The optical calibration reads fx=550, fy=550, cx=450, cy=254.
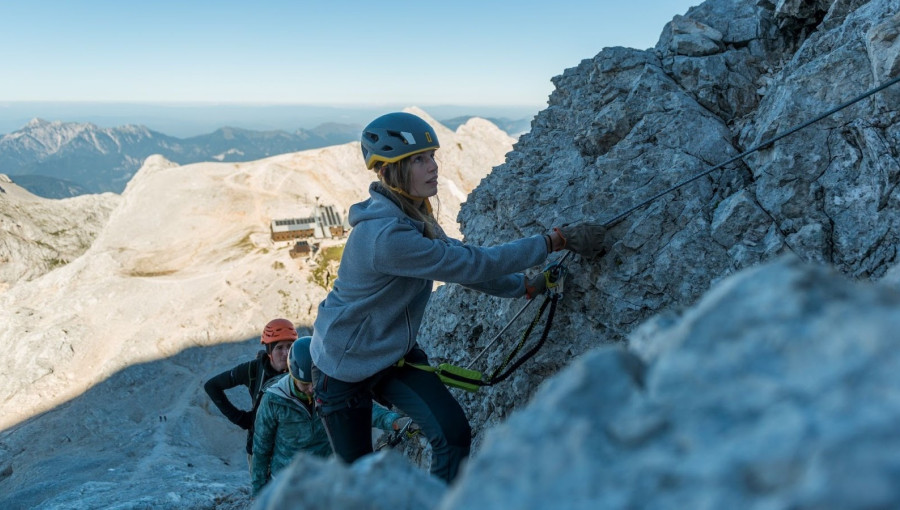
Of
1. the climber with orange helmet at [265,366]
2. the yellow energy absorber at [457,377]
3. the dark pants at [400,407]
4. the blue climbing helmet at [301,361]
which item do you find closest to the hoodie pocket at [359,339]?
the dark pants at [400,407]

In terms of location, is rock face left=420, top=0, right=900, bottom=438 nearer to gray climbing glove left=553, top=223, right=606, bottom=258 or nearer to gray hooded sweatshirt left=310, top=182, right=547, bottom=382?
gray climbing glove left=553, top=223, right=606, bottom=258

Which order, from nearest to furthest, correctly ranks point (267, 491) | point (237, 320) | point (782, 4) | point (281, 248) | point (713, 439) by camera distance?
point (713, 439), point (267, 491), point (782, 4), point (237, 320), point (281, 248)

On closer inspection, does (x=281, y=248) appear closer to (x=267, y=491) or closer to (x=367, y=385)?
(x=367, y=385)

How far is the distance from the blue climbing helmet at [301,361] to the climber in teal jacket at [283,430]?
42 cm

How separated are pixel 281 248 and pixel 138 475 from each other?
3303 cm

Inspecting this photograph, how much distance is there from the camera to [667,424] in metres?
1.86

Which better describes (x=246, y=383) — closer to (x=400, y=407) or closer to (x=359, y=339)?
(x=400, y=407)

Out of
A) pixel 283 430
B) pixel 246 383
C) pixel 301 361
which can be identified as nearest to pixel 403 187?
pixel 301 361

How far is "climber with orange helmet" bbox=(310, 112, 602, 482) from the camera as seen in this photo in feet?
18.2

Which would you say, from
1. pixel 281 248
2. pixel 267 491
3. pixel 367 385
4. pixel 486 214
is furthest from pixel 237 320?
pixel 267 491

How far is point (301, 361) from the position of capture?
7297mm

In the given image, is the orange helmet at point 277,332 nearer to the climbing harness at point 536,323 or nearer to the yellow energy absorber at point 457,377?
the climbing harness at point 536,323

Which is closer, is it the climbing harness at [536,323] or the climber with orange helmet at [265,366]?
the climbing harness at [536,323]

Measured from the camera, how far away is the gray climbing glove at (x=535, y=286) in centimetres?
753
